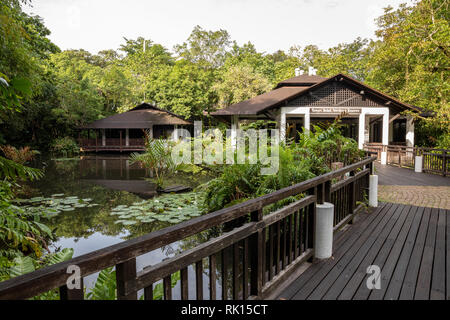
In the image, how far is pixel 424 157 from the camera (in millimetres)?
13094

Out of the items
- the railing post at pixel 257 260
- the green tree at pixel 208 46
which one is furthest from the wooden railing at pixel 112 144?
the railing post at pixel 257 260

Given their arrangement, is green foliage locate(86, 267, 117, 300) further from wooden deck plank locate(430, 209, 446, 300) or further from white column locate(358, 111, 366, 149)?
white column locate(358, 111, 366, 149)

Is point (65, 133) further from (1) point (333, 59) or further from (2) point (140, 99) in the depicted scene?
(1) point (333, 59)

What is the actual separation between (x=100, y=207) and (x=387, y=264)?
695 cm

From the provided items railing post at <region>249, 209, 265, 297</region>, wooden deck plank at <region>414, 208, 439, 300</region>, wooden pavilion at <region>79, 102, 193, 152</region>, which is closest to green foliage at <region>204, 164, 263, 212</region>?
wooden deck plank at <region>414, 208, 439, 300</region>

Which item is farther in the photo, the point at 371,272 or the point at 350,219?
the point at 350,219

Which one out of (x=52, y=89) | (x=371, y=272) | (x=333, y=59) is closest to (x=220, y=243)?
(x=371, y=272)

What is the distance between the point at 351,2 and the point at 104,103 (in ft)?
93.2

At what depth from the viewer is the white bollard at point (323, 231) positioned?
3.71 meters

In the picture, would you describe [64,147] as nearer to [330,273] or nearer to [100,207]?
[100,207]

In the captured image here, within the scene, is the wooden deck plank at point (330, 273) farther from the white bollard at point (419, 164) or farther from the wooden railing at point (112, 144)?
the wooden railing at point (112, 144)

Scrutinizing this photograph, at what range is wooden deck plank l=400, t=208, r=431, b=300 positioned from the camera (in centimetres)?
294

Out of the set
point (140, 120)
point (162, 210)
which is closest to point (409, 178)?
point (162, 210)

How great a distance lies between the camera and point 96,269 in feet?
4.94
